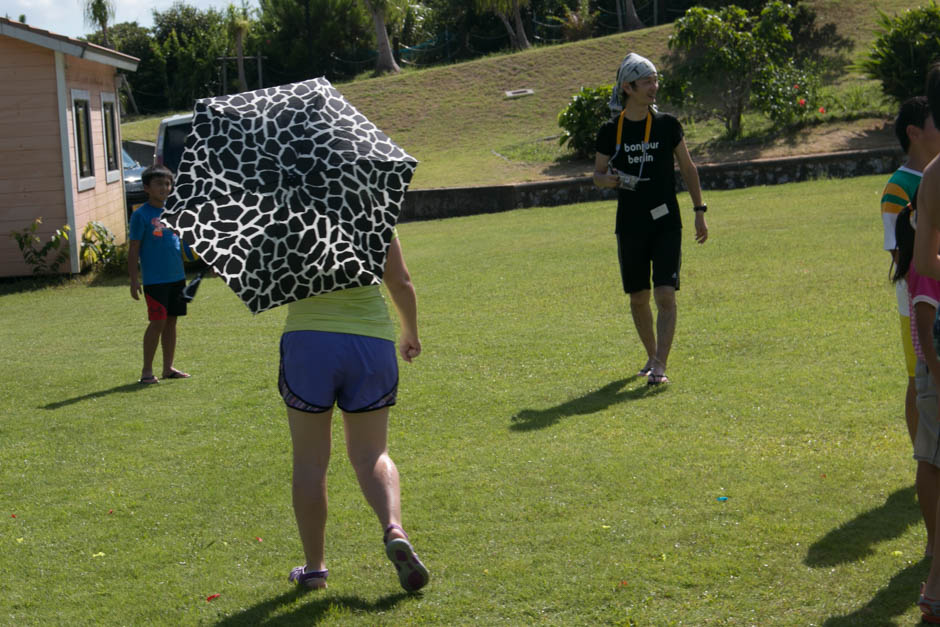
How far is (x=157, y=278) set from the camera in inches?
332

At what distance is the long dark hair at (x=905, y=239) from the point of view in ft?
12.2

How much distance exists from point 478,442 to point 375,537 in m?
1.47

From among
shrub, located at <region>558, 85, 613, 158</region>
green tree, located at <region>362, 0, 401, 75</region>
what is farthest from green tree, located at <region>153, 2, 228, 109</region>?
shrub, located at <region>558, 85, 613, 158</region>

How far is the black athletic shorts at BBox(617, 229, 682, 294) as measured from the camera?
706 centimetres

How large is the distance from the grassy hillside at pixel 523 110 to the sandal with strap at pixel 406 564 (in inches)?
743

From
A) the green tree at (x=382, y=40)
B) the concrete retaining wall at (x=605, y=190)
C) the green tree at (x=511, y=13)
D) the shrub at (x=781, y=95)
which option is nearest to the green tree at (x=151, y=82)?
the green tree at (x=382, y=40)

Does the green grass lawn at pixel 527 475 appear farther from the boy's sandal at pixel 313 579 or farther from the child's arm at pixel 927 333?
the child's arm at pixel 927 333

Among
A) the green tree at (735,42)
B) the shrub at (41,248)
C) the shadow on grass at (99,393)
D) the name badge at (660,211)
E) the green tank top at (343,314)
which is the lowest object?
the shadow on grass at (99,393)

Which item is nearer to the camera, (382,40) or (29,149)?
(29,149)

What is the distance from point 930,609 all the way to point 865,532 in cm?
88

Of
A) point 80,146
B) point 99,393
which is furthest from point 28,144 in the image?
point 99,393

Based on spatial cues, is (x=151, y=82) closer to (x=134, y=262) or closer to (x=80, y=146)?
(x=80, y=146)

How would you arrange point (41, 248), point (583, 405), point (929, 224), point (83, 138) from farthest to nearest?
point (83, 138) → point (41, 248) → point (583, 405) → point (929, 224)

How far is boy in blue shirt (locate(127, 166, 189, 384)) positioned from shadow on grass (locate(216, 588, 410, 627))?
472 cm
